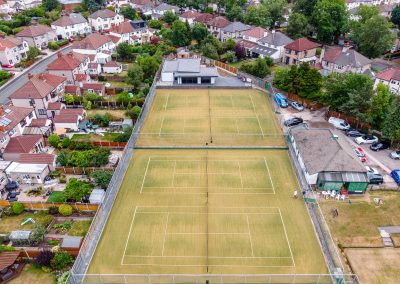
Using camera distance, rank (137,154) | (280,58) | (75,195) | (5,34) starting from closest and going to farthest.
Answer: (75,195), (137,154), (280,58), (5,34)

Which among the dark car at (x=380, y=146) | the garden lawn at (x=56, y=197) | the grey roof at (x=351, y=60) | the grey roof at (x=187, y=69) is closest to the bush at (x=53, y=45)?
the grey roof at (x=187, y=69)

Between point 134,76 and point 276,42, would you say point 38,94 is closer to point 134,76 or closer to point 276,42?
point 134,76

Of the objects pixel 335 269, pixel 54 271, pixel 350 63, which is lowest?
pixel 54 271

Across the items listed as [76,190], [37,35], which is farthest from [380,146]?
[37,35]

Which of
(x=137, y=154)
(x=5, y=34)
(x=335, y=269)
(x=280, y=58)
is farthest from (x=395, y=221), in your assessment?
(x=5, y=34)

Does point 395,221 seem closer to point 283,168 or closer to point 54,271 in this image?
point 283,168

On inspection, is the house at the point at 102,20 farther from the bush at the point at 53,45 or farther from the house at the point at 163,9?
the bush at the point at 53,45

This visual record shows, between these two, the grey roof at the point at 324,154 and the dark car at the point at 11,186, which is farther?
the dark car at the point at 11,186
